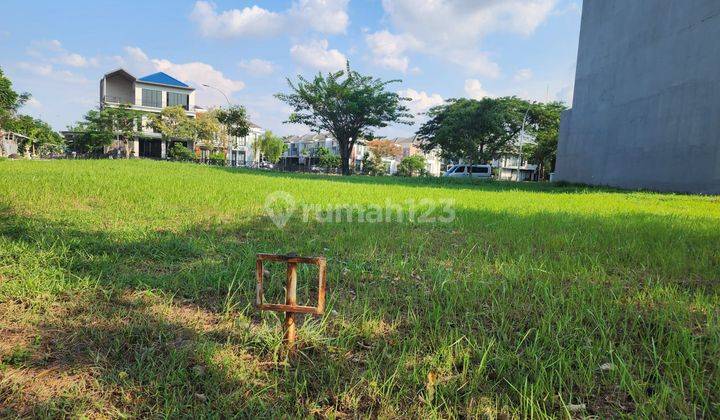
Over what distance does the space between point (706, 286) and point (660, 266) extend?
543 millimetres

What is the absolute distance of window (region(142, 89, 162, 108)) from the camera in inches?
1624

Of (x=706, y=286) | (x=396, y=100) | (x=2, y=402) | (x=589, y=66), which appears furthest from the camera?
(x=396, y=100)

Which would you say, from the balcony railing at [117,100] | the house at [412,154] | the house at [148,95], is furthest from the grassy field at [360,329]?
the house at [412,154]

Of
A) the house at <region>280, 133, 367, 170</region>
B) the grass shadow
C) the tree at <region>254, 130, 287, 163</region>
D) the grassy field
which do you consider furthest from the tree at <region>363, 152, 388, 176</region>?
the grass shadow

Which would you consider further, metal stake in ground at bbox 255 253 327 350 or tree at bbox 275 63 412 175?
tree at bbox 275 63 412 175

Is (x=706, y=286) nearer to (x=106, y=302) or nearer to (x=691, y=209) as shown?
(x=106, y=302)

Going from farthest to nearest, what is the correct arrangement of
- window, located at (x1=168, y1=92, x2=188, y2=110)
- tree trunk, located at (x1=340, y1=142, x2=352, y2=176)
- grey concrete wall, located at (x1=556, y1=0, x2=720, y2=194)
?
window, located at (x1=168, y1=92, x2=188, y2=110) → tree trunk, located at (x1=340, y1=142, x2=352, y2=176) → grey concrete wall, located at (x1=556, y1=0, x2=720, y2=194)

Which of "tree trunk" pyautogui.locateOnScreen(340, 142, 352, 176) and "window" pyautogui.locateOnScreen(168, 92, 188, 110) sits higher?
"window" pyautogui.locateOnScreen(168, 92, 188, 110)

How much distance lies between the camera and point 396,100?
92.5 feet

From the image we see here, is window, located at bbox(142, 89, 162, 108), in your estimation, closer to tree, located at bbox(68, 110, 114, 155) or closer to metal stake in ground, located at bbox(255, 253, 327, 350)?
tree, located at bbox(68, 110, 114, 155)

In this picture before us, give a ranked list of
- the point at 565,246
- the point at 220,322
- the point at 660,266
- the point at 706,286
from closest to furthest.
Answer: the point at 220,322
the point at 706,286
the point at 660,266
the point at 565,246

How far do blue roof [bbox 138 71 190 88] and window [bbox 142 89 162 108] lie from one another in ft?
3.54

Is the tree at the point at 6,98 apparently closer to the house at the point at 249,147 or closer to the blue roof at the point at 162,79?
the blue roof at the point at 162,79

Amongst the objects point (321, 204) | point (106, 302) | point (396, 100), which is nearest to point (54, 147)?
point (396, 100)
